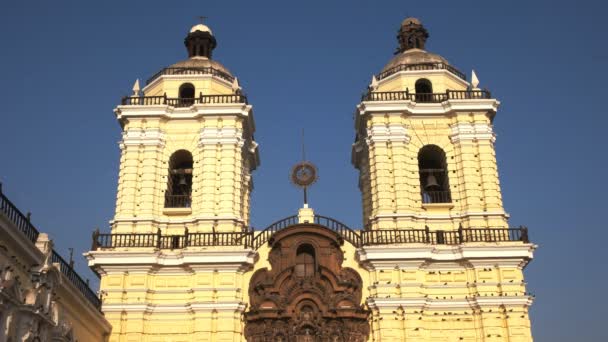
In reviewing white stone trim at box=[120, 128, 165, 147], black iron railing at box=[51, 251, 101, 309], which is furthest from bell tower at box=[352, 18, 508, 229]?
black iron railing at box=[51, 251, 101, 309]

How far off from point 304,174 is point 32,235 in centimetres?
1392

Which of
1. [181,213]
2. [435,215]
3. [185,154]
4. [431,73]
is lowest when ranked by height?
[435,215]

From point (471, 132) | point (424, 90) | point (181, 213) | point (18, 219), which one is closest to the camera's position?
point (18, 219)

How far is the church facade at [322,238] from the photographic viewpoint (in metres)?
27.9

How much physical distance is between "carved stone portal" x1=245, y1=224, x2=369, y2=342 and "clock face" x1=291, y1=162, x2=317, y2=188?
270 cm

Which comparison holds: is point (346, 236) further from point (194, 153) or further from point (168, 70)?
point (168, 70)

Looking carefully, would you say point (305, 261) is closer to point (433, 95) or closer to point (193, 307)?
point (193, 307)

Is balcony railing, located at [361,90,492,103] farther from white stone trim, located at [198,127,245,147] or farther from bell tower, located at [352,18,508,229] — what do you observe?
white stone trim, located at [198,127,245,147]

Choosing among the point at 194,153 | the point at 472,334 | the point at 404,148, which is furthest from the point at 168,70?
the point at 472,334

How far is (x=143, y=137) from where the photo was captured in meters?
31.7

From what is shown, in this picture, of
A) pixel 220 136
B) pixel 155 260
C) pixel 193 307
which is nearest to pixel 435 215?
pixel 220 136

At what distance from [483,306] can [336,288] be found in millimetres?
5604

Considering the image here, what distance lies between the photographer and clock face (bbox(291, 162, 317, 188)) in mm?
31484

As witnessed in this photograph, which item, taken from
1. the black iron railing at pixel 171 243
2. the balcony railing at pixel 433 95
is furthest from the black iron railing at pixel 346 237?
the balcony railing at pixel 433 95
